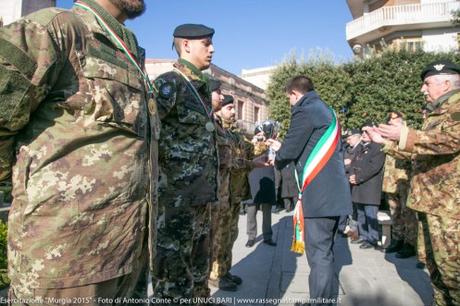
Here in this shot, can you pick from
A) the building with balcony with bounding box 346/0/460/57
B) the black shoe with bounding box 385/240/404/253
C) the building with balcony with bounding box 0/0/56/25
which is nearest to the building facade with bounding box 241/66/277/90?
the building with balcony with bounding box 346/0/460/57

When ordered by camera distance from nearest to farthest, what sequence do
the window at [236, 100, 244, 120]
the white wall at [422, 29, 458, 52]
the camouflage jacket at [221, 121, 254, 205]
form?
the camouflage jacket at [221, 121, 254, 205], the white wall at [422, 29, 458, 52], the window at [236, 100, 244, 120]

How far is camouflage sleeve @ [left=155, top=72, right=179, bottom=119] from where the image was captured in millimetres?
2514

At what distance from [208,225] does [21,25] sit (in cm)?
197

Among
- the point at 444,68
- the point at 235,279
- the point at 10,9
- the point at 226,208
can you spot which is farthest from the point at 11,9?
the point at 444,68

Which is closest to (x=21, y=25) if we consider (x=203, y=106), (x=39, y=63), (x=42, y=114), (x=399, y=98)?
(x=39, y=63)

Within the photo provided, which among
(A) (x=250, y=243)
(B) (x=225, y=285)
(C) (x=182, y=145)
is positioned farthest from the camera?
(A) (x=250, y=243)

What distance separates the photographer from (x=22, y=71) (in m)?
1.34

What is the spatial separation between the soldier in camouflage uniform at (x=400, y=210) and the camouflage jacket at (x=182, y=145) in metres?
3.89

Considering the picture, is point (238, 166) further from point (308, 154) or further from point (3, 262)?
point (3, 262)

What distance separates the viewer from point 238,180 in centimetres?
508

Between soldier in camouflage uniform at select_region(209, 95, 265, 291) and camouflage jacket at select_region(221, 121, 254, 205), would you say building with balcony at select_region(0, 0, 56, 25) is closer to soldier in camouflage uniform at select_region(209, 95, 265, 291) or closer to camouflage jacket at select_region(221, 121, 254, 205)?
camouflage jacket at select_region(221, 121, 254, 205)

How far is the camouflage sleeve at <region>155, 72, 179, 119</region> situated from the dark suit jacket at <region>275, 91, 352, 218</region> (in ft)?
4.06

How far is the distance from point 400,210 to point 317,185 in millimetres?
3692

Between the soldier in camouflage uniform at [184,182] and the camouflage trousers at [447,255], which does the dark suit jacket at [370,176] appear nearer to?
the camouflage trousers at [447,255]
